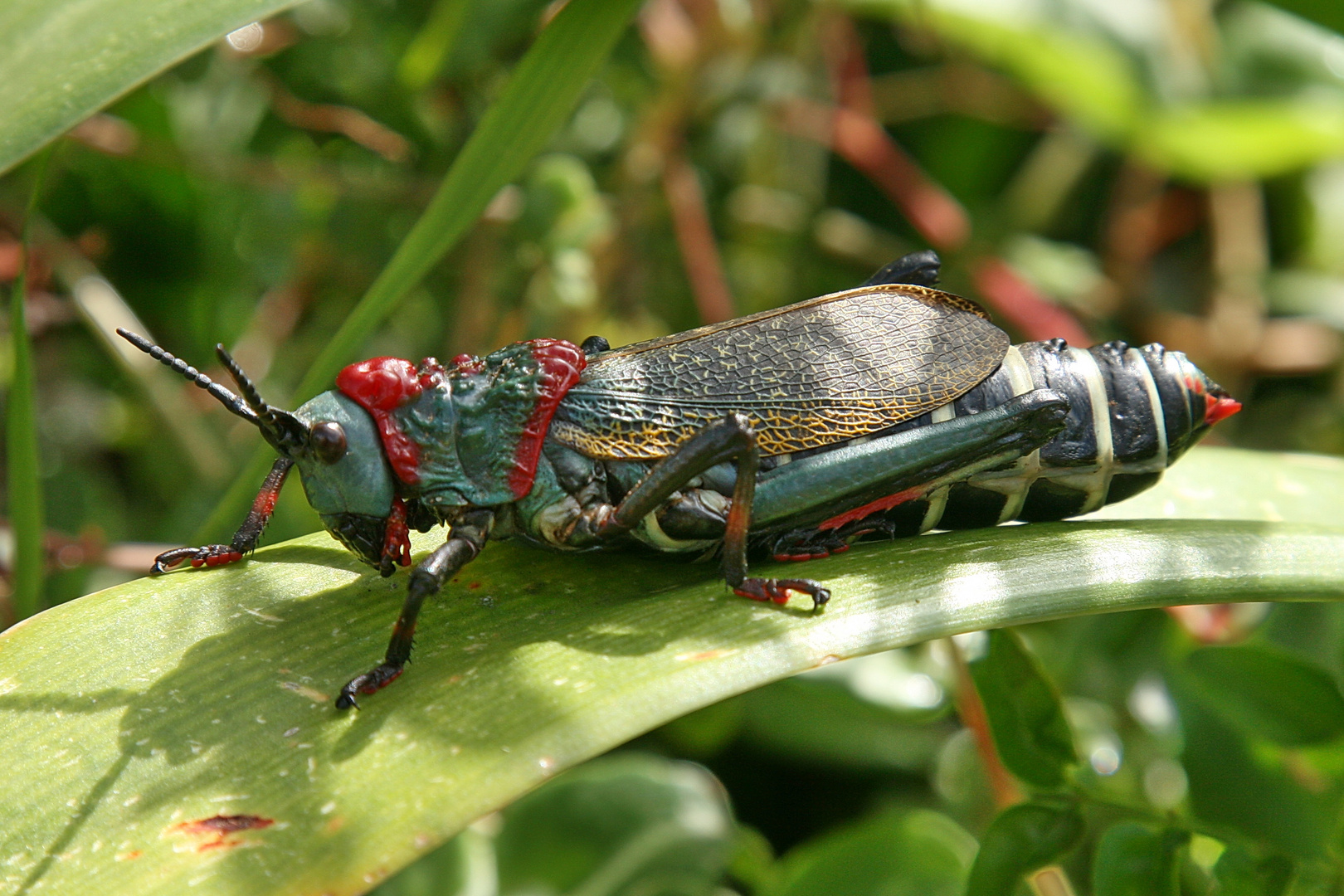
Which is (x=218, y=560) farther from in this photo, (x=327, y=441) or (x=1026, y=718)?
(x=1026, y=718)

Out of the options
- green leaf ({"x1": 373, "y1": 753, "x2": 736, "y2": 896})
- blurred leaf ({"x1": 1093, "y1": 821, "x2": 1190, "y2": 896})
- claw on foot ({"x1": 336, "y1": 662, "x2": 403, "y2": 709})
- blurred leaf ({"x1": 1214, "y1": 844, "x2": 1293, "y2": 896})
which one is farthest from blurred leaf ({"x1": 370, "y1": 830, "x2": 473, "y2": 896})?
blurred leaf ({"x1": 1214, "y1": 844, "x2": 1293, "y2": 896})

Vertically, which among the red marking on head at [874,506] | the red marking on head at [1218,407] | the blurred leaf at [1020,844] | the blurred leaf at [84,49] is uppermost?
the blurred leaf at [84,49]

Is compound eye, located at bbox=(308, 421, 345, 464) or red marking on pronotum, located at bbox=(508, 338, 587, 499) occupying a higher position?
compound eye, located at bbox=(308, 421, 345, 464)

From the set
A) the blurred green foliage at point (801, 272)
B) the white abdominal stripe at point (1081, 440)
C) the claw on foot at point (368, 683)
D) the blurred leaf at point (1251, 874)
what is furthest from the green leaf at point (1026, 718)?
the claw on foot at point (368, 683)

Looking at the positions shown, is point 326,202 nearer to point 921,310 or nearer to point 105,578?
point 105,578

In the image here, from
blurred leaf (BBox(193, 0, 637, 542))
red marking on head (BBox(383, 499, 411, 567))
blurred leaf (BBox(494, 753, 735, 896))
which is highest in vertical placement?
blurred leaf (BBox(193, 0, 637, 542))

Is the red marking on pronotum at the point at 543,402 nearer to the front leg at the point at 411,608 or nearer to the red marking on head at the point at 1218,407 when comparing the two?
the front leg at the point at 411,608

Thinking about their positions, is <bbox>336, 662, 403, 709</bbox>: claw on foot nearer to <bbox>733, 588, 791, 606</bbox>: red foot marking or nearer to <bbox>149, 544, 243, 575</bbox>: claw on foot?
<bbox>149, 544, 243, 575</bbox>: claw on foot
